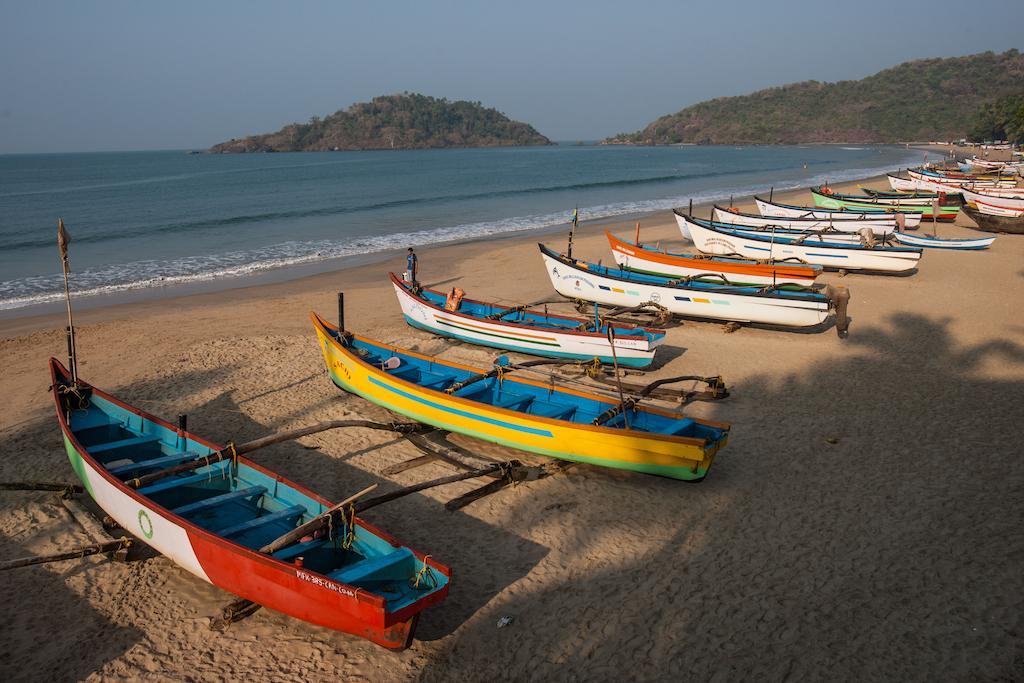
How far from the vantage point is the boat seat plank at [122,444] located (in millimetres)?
9539

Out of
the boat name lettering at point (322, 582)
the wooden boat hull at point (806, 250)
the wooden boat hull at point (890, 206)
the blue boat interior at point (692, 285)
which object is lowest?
the boat name lettering at point (322, 582)

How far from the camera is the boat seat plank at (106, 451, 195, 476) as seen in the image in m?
8.98

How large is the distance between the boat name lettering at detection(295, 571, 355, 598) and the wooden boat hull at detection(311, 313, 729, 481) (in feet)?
14.5

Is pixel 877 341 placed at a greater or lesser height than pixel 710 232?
lesser

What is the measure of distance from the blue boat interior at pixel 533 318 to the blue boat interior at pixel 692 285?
347cm

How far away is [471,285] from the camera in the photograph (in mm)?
23656

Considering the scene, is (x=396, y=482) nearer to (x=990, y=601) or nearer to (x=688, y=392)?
(x=688, y=392)

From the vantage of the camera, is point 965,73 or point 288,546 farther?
point 965,73

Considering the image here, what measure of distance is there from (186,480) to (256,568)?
2.51 metres

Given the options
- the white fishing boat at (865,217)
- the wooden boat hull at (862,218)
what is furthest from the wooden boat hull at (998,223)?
the wooden boat hull at (862,218)

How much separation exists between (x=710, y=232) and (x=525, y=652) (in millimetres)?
22214

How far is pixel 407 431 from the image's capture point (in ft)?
37.6

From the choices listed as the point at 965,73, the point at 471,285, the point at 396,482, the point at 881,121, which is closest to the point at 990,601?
the point at 396,482

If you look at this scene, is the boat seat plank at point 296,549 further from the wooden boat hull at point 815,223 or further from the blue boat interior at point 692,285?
the wooden boat hull at point 815,223
